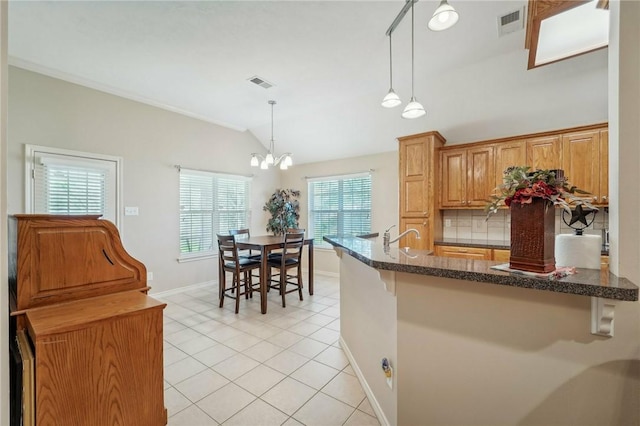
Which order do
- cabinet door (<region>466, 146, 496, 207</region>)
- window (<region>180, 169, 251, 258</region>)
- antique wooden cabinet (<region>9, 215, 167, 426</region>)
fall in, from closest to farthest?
1. antique wooden cabinet (<region>9, 215, 167, 426</region>)
2. cabinet door (<region>466, 146, 496, 207</region>)
3. window (<region>180, 169, 251, 258</region>)

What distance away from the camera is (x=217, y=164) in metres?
5.09

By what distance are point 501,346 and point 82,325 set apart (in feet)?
6.03

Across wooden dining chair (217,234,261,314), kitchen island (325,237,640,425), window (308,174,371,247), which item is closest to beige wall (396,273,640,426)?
kitchen island (325,237,640,425)

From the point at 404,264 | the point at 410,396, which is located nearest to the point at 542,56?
the point at 404,264

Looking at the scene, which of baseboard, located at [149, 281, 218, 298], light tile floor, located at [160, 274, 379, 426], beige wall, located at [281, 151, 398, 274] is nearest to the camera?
light tile floor, located at [160, 274, 379, 426]

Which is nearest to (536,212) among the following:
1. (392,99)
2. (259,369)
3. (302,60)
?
(392,99)

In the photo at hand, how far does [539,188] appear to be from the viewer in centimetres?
113

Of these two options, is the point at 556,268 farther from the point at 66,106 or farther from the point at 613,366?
the point at 66,106

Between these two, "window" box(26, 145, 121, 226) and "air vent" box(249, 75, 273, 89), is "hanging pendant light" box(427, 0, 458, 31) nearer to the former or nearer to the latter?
"air vent" box(249, 75, 273, 89)

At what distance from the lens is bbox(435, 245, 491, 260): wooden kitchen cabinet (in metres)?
3.62

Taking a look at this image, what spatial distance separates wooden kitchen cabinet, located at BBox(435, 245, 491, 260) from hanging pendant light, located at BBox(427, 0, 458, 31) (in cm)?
286

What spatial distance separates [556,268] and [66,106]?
16.0 ft

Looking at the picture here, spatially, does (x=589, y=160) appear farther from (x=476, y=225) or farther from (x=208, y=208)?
(x=208, y=208)

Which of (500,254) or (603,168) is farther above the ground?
(603,168)
